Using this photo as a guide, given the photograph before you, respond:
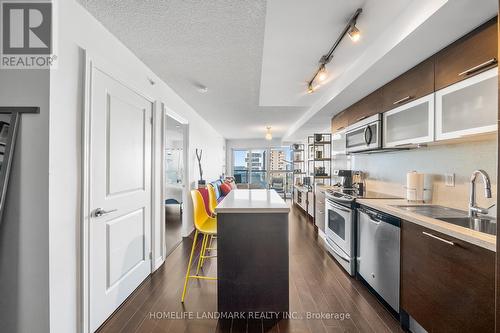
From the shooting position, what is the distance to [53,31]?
1452mm

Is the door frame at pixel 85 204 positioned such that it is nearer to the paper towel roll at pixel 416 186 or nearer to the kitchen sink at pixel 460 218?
the kitchen sink at pixel 460 218

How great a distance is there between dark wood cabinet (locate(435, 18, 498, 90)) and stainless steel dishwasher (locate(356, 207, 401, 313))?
46.5 inches

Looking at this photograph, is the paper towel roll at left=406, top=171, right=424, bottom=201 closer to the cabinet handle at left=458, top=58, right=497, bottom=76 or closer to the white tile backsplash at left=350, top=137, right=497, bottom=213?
the white tile backsplash at left=350, top=137, right=497, bottom=213

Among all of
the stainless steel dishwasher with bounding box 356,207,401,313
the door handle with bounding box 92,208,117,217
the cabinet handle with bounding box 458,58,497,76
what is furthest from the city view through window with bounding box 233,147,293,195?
the cabinet handle with bounding box 458,58,497,76

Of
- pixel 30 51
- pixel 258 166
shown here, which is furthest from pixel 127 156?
pixel 258 166

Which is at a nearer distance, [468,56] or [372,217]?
[468,56]

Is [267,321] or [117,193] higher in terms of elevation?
[117,193]

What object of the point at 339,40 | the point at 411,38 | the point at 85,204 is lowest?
the point at 85,204

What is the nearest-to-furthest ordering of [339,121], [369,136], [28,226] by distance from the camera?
→ [28,226] < [369,136] < [339,121]

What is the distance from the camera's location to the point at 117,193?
6.70ft

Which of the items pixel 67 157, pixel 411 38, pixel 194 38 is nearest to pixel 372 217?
pixel 411 38

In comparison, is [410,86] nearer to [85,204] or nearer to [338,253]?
[338,253]

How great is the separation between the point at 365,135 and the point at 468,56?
1.37 m

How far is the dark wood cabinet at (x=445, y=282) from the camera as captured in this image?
123 cm
